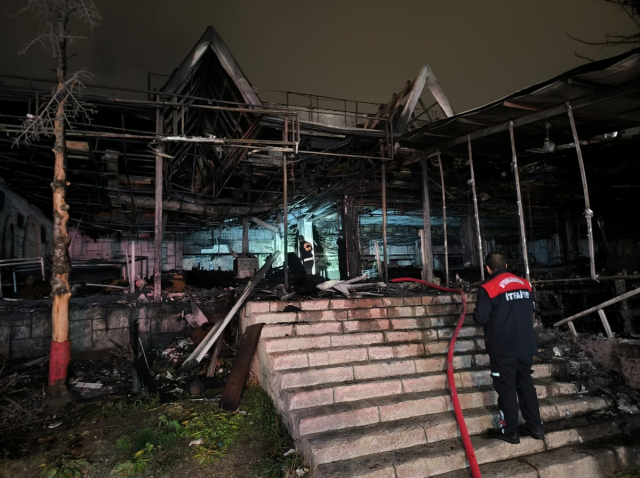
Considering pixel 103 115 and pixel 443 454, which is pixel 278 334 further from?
pixel 103 115

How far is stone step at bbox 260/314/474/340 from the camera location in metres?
5.79

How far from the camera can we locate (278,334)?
5.75 m

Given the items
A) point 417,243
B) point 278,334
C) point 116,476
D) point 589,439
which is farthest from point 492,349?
point 417,243

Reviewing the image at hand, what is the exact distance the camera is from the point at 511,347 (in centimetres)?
420

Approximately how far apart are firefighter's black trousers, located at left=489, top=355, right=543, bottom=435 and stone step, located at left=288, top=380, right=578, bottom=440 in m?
0.65

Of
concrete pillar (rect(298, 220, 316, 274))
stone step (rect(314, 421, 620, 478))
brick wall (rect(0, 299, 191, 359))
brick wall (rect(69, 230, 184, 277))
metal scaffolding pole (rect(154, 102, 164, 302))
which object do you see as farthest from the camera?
brick wall (rect(69, 230, 184, 277))

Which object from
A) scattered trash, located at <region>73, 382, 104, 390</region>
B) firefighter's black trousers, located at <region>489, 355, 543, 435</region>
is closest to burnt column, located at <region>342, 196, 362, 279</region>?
firefighter's black trousers, located at <region>489, 355, 543, 435</region>

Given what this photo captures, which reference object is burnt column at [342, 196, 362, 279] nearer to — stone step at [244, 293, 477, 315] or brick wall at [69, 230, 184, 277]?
stone step at [244, 293, 477, 315]

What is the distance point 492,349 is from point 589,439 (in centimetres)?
200

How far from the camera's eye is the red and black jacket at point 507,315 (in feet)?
13.8

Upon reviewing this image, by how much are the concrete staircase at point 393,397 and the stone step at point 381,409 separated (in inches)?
0.5

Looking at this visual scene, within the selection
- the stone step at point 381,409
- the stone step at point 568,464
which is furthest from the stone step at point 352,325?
the stone step at point 568,464

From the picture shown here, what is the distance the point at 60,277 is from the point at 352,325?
5.24 m

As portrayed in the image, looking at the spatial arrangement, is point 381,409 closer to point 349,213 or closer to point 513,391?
point 513,391
